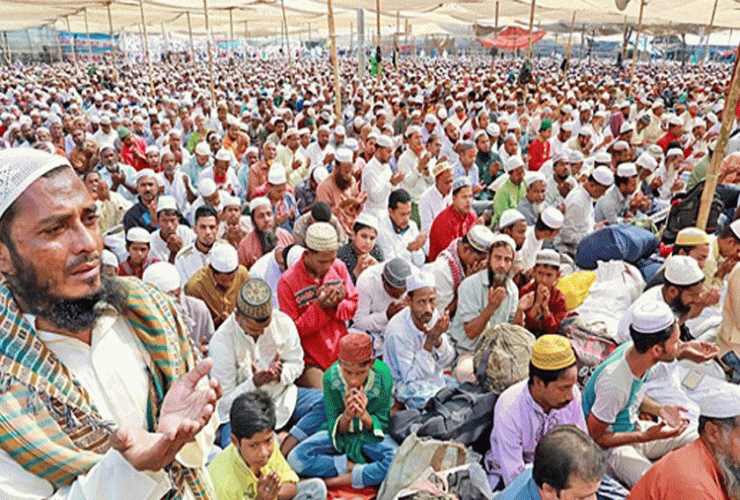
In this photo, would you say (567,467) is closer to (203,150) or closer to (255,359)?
(255,359)

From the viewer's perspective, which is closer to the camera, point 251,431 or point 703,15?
point 251,431

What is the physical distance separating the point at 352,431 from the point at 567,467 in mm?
1264

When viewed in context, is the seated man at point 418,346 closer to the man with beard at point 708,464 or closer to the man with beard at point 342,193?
the man with beard at point 708,464

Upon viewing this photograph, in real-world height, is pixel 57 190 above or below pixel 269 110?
above

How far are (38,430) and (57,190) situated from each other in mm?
453

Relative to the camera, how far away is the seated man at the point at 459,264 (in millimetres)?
4039

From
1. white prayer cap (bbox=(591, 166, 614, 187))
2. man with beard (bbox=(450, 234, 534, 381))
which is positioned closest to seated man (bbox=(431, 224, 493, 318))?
man with beard (bbox=(450, 234, 534, 381))

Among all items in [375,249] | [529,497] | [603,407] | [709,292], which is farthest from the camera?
[375,249]

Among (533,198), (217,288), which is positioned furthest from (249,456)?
(533,198)

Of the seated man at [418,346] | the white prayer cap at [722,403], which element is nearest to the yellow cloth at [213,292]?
the seated man at [418,346]

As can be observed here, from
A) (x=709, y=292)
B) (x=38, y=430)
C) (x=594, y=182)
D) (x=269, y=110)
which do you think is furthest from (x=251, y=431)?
(x=269, y=110)

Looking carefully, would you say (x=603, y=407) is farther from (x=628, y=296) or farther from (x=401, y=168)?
(x=401, y=168)

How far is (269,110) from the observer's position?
11320 mm

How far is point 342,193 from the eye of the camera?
5.88 metres
